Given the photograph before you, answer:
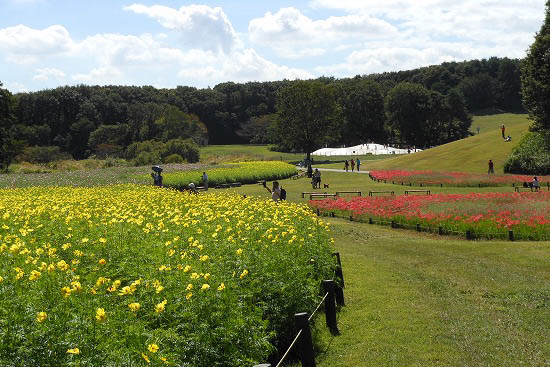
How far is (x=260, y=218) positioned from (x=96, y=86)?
511ft

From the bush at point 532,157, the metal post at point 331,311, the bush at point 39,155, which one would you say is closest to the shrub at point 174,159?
the bush at point 39,155

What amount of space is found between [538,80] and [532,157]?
829 cm

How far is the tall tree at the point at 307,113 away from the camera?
9700 cm

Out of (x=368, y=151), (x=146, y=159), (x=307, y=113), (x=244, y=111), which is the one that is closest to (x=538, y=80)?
(x=307, y=113)

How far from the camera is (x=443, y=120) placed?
4919 inches

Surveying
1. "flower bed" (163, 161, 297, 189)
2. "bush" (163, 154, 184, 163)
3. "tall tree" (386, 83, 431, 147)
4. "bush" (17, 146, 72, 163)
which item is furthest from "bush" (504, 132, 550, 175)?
"bush" (17, 146, 72, 163)

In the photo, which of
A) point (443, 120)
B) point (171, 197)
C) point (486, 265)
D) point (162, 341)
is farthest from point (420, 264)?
point (443, 120)

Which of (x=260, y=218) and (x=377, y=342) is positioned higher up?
(x=260, y=218)

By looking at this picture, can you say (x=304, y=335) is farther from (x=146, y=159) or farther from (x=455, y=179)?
(x=146, y=159)

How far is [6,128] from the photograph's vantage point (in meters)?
69.1

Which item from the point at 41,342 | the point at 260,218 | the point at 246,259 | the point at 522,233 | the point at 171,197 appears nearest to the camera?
the point at 41,342

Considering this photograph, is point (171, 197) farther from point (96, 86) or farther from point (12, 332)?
point (96, 86)

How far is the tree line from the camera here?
403 ft

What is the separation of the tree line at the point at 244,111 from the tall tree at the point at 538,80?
42990 millimetres
